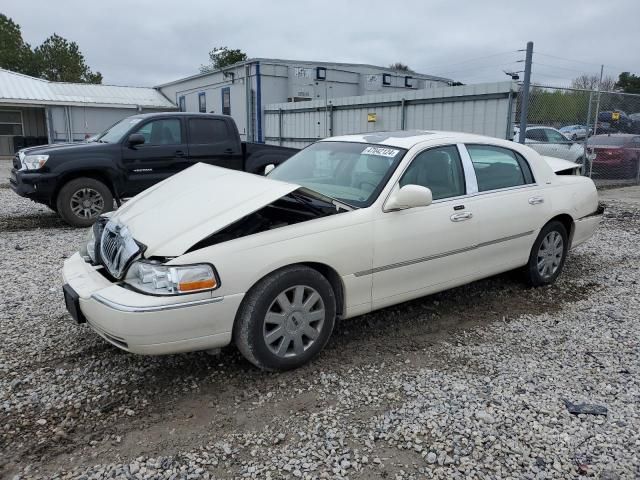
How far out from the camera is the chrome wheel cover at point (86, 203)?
816 cm

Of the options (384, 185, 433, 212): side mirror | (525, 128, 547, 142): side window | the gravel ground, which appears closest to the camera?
the gravel ground

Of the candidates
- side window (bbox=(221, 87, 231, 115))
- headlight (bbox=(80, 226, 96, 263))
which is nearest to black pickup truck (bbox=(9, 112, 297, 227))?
headlight (bbox=(80, 226, 96, 263))

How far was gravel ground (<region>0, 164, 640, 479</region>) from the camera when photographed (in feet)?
8.68

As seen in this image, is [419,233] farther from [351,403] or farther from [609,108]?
[609,108]

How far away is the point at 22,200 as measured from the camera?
443 inches

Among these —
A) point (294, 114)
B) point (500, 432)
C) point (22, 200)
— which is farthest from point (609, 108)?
point (22, 200)

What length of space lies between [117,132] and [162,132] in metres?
0.73

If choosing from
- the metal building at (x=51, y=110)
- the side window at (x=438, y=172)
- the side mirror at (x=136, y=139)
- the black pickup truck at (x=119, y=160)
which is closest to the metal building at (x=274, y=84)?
the metal building at (x=51, y=110)

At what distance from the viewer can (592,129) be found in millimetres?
13734

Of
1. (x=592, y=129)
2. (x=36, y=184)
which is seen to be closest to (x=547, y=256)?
(x=36, y=184)

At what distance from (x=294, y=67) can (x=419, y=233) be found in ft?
61.5

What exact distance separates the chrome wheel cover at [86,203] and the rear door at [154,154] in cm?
42

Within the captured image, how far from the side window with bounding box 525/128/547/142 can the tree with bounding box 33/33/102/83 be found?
45.3m

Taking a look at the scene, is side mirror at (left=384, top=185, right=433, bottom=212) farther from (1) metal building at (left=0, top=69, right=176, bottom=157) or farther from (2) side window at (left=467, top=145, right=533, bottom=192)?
(1) metal building at (left=0, top=69, right=176, bottom=157)
